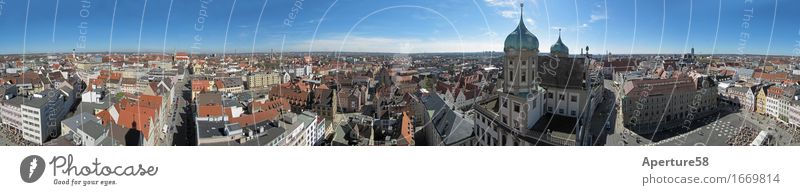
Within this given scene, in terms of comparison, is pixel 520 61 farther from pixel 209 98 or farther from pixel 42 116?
pixel 42 116

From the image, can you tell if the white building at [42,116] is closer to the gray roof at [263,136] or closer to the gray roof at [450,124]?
the gray roof at [263,136]

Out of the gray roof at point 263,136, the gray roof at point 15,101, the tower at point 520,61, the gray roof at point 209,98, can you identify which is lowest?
the gray roof at point 263,136

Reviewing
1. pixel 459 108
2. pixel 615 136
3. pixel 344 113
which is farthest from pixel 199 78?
pixel 615 136

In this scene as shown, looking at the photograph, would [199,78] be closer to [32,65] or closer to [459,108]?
[32,65]

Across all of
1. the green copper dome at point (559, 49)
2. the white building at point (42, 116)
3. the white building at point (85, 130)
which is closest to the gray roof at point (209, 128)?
the white building at point (85, 130)

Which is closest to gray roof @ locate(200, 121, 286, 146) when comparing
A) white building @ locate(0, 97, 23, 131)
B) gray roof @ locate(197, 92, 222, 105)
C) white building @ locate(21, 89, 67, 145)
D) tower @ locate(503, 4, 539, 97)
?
gray roof @ locate(197, 92, 222, 105)

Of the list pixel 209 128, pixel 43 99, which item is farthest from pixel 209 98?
pixel 43 99
